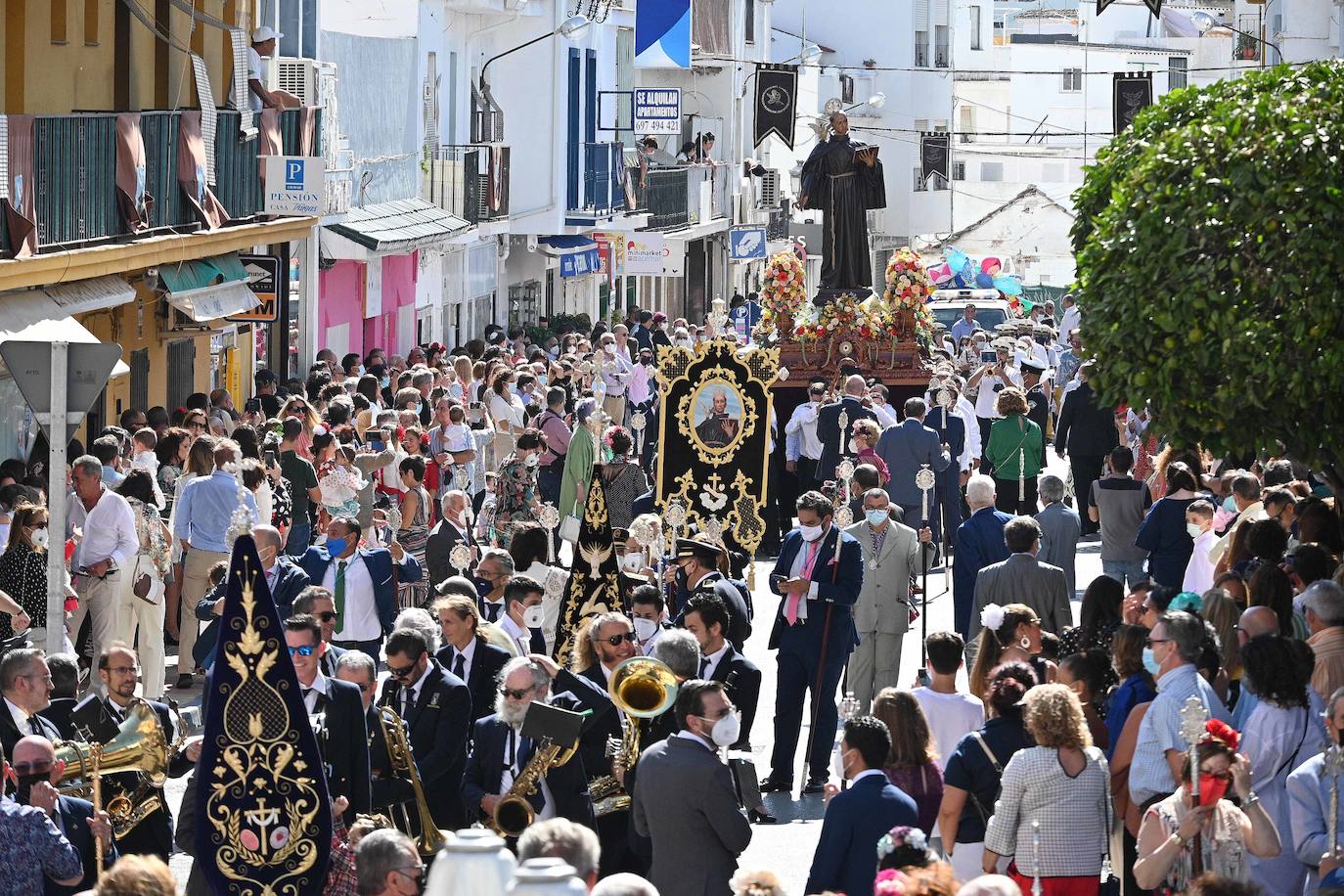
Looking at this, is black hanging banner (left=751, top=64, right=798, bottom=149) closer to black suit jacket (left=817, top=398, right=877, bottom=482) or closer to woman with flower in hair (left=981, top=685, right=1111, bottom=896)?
black suit jacket (left=817, top=398, right=877, bottom=482)

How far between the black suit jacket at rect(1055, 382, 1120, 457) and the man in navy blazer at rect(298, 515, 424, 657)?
10.3 meters

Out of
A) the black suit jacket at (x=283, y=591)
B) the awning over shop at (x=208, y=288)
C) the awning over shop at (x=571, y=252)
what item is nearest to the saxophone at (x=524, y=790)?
the black suit jacket at (x=283, y=591)

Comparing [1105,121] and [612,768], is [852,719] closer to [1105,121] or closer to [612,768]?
[612,768]

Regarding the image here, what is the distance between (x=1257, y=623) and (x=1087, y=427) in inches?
487

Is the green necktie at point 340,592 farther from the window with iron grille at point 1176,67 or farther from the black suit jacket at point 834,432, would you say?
the window with iron grille at point 1176,67

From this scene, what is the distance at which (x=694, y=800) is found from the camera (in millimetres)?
9500

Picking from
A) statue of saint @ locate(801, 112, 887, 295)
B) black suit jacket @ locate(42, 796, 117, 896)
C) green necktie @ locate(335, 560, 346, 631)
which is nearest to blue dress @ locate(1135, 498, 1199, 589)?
green necktie @ locate(335, 560, 346, 631)

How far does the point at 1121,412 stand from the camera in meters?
24.9

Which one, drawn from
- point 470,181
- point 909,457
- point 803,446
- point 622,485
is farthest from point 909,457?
point 470,181

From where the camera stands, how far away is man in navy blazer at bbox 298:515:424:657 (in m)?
14.1

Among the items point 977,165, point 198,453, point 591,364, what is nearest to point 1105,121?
point 977,165

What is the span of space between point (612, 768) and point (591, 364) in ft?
55.0

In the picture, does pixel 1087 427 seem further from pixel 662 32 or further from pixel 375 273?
pixel 662 32

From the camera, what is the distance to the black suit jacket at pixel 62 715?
10344mm
